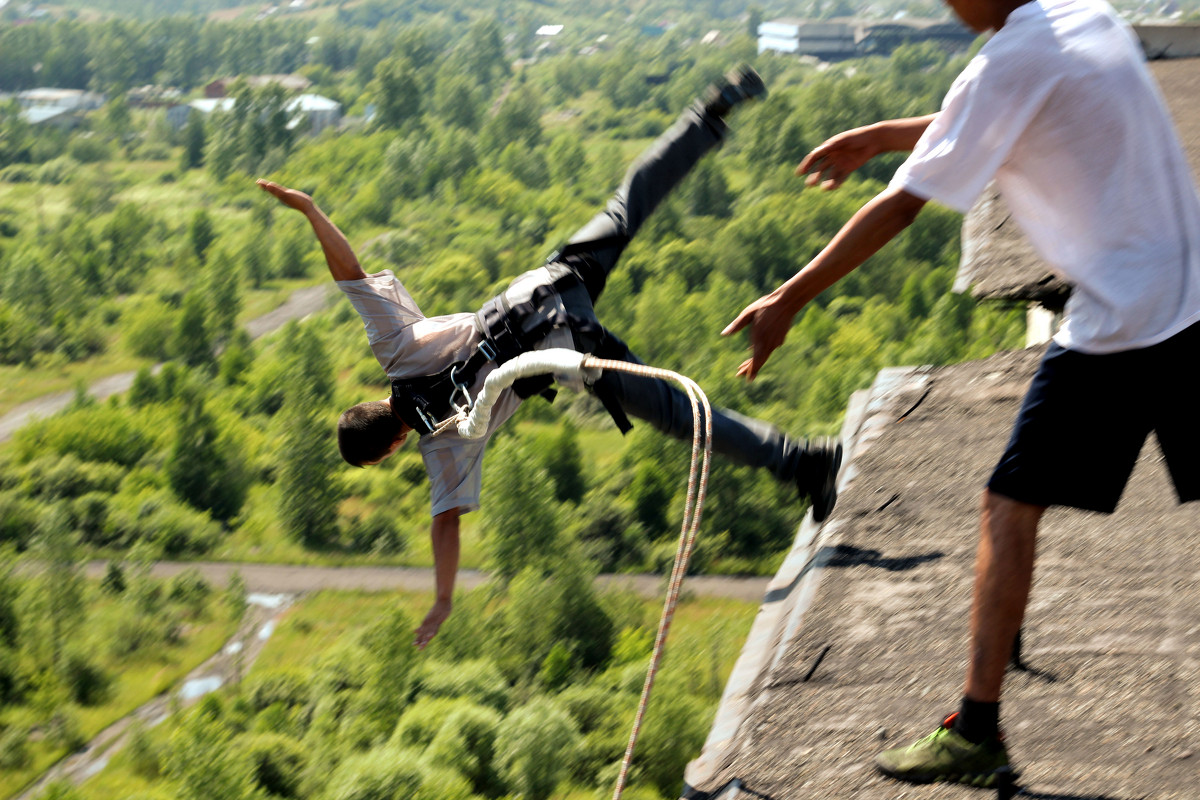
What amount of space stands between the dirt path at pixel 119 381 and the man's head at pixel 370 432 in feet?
176

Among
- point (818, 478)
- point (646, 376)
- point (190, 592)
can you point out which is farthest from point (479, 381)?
point (190, 592)

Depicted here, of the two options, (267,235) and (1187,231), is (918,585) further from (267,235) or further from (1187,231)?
(267,235)

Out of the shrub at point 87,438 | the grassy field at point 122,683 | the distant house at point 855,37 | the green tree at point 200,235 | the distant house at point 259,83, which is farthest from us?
the distant house at point 855,37

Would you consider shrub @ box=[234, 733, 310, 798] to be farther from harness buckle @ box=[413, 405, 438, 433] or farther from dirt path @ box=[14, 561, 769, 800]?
harness buckle @ box=[413, 405, 438, 433]

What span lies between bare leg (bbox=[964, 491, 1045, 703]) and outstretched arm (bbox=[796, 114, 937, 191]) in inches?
46.5

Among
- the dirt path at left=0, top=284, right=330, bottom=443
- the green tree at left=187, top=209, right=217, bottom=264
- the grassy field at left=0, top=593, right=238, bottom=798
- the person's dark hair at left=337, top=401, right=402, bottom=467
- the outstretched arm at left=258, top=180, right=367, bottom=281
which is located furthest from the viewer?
the green tree at left=187, top=209, right=217, bottom=264

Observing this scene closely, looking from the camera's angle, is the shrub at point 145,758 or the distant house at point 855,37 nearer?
the shrub at point 145,758

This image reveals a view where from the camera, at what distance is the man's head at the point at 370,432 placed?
458 cm

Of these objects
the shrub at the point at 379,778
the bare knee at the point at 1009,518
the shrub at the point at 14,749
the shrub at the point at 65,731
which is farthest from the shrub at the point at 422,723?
the bare knee at the point at 1009,518

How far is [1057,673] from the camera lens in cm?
325

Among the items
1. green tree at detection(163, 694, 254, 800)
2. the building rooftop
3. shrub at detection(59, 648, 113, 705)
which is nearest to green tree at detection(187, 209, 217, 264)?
shrub at detection(59, 648, 113, 705)

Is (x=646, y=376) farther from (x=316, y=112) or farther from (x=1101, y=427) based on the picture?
(x=316, y=112)

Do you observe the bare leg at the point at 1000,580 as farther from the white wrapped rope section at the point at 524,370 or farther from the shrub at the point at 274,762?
the shrub at the point at 274,762

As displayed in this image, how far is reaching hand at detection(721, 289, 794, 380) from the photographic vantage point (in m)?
2.67
